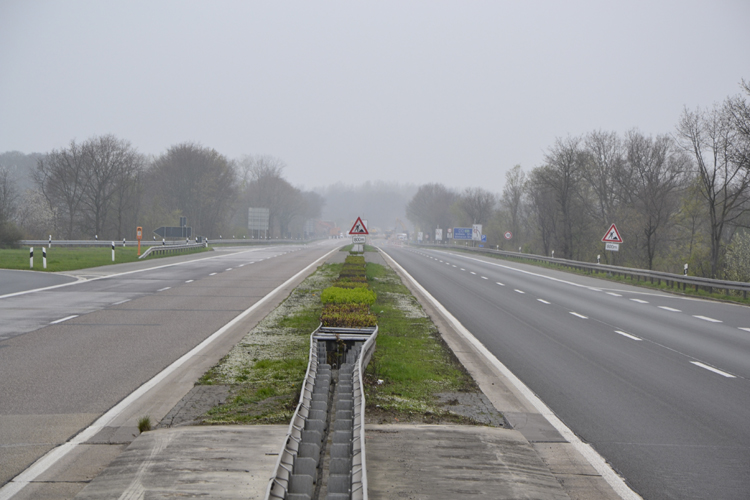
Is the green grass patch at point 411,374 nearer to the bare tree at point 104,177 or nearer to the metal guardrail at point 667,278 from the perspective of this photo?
the metal guardrail at point 667,278

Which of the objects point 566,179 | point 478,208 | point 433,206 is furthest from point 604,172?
point 433,206

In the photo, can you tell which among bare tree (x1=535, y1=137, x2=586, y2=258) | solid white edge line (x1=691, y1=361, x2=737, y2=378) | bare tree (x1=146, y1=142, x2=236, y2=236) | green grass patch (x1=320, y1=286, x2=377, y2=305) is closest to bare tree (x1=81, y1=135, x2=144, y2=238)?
bare tree (x1=146, y1=142, x2=236, y2=236)

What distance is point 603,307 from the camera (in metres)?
18.7

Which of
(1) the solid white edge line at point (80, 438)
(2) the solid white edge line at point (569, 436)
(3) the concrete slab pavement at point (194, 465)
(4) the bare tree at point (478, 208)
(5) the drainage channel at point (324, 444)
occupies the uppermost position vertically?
(4) the bare tree at point (478, 208)

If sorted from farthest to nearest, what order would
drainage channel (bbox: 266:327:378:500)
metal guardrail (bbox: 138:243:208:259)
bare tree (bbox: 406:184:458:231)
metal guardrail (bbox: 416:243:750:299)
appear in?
1. bare tree (bbox: 406:184:458:231)
2. metal guardrail (bbox: 138:243:208:259)
3. metal guardrail (bbox: 416:243:750:299)
4. drainage channel (bbox: 266:327:378:500)

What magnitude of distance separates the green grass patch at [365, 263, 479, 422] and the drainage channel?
45 centimetres

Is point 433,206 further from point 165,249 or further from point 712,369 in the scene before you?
point 712,369

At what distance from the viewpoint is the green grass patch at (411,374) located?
658cm

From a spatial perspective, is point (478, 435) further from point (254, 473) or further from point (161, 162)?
point (161, 162)

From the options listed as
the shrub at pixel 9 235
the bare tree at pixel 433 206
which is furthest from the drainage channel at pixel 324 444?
the bare tree at pixel 433 206

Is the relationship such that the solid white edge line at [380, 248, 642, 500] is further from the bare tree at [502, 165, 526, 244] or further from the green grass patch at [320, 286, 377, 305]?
the bare tree at [502, 165, 526, 244]

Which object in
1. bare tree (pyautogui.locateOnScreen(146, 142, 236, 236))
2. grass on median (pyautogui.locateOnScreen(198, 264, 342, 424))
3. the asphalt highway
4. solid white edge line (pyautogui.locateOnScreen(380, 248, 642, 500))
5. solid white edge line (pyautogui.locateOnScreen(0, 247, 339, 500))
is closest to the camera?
solid white edge line (pyautogui.locateOnScreen(0, 247, 339, 500))

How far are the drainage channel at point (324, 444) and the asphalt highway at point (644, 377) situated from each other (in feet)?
7.36

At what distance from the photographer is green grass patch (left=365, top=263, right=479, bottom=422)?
6578mm
